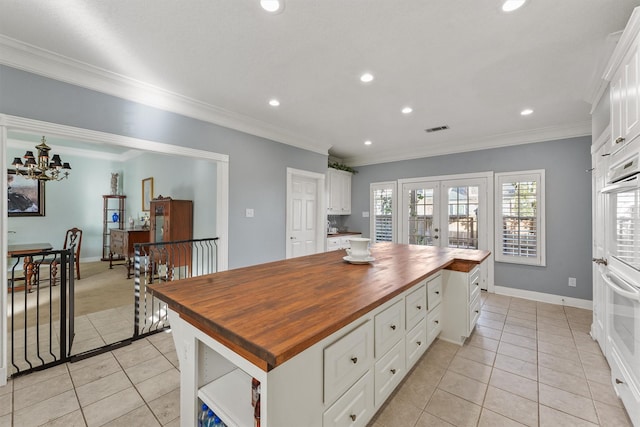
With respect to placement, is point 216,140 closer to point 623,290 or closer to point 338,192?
point 338,192

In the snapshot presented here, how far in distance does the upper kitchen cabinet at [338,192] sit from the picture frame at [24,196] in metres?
6.26

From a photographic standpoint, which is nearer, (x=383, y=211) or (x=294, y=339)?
(x=294, y=339)

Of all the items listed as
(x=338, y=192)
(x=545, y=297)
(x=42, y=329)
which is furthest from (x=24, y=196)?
(x=545, y=297)

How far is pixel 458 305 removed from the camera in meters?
2.44

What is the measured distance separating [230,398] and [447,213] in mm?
4561

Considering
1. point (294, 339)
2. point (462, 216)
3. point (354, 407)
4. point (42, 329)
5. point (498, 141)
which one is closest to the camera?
point (294, 339)

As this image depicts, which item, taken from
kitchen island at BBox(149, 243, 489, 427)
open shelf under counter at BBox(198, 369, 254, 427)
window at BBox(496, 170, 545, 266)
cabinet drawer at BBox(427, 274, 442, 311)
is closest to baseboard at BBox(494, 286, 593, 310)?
window at BBox(496, 170, 545, 266)

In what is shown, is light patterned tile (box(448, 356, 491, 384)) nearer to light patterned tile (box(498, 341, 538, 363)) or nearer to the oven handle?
light patterned tile (box(498, 341, 538, 363))

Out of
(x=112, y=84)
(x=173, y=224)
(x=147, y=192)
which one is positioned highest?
(x=112, y=84)

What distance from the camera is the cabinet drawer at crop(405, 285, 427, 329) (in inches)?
70.1

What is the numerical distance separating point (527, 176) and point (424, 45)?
3.26m

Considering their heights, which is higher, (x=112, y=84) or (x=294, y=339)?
(x=112, y=84)

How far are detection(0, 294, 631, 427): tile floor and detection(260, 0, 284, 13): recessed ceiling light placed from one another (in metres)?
2.61

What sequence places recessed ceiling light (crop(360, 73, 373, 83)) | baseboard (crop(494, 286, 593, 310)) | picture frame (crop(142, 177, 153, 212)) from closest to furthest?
recessed ceiling light (crop(360, 73, 373, 83)), baseboard (crop(494, 286, 593, 310)), picture frame (crop(142, 177, 153, 212))
